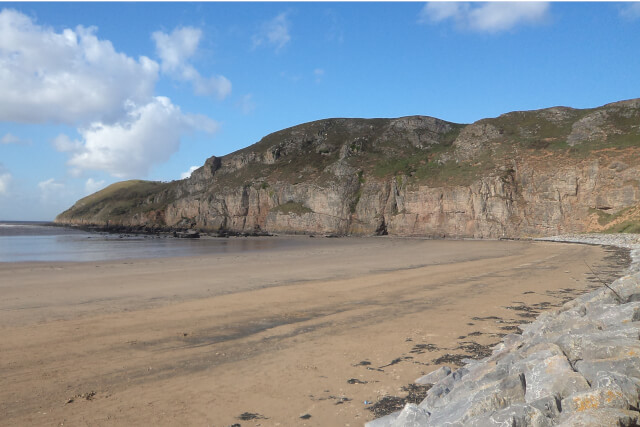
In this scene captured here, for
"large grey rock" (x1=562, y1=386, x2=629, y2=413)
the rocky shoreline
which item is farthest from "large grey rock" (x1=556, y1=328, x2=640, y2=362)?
"large grey rock" (x1=562, y1=386, x2=629, y2=413)

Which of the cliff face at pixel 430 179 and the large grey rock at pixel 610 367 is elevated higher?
the cliff face at pixel 430 179

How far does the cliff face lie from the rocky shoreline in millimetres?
55357

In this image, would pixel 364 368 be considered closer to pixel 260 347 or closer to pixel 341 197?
pixel 260 347

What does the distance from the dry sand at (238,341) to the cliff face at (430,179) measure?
1808 inches

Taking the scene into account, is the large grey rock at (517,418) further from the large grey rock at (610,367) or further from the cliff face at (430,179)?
the cliff face at (430,179)

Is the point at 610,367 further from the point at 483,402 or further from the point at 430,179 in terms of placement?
the point at 430,179

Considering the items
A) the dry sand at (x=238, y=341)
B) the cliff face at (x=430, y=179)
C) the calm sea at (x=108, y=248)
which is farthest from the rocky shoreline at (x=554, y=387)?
the cliff face at (x=430, y=179)

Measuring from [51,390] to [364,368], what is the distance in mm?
5426

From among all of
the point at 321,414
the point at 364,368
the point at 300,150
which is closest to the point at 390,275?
the point at 364,368

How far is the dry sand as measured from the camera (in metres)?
6.08

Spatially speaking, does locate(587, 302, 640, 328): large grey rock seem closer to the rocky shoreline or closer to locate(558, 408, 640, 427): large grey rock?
the rocky shoreline

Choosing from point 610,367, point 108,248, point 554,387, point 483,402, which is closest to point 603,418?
point 554,387

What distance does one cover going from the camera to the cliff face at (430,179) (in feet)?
189

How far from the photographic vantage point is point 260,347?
8.90 m
